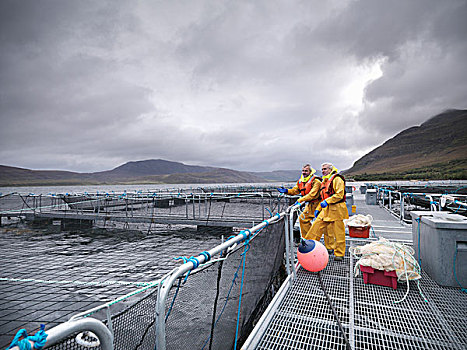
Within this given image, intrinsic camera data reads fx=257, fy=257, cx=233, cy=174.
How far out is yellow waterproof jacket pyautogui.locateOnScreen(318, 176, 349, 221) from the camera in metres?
4.77

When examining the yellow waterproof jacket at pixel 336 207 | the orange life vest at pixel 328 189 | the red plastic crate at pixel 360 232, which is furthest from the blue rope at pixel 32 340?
the red plastic crate at pixel 360 232

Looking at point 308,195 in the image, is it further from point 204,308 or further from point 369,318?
point 204,308

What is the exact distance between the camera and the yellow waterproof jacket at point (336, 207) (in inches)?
188

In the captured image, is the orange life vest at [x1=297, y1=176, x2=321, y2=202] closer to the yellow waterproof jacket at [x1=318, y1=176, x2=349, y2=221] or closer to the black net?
the yellow waterproof jacket at [x1=318, y1=176, x2=349, y2=221]

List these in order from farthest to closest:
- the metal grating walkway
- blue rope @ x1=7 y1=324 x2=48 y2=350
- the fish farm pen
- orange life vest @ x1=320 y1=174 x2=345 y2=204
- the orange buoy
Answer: orange life vest @ x1=320 y1=174 x2=345 y2=204
the orange buoy
the metal grating walkway
the fish farm pen
blue rope @ x1=7 y1=324 x2=48 y2=350

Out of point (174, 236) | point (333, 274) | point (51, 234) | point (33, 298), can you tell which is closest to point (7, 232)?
point (51, 234)

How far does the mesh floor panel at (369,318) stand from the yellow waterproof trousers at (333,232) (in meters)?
0.97

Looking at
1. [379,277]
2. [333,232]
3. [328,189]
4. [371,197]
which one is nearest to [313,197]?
[328,189]

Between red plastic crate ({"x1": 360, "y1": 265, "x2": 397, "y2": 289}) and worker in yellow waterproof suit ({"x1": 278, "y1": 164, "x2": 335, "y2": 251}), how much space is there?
1.13 m

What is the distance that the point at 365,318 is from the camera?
2.95 meters

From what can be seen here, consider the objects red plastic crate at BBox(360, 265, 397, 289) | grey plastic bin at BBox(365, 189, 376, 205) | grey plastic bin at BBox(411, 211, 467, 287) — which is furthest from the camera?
grey plastic bin at BBox(365, 189, 376, 205)

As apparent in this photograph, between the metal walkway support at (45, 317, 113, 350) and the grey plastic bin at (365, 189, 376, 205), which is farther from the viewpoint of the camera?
the grey plastic bin at (365, 189, 376, 205)

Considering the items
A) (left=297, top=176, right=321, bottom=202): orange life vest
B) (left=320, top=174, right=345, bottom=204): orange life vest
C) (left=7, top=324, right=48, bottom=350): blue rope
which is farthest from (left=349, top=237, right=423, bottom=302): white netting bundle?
(left=7, top=324, right=48, bottom=350): blue rope

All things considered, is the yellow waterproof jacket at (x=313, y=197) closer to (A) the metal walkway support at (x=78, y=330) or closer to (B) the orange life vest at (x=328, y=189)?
(B) the orange life vest at (x=328, y=189)
